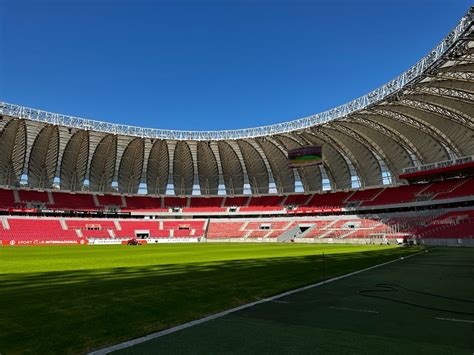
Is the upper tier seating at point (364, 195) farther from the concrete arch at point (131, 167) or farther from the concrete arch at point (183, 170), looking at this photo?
the concrete arch at point (131, 167)

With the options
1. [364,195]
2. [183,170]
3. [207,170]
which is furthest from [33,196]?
[364,195]

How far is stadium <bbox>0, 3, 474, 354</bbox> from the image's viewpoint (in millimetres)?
7574

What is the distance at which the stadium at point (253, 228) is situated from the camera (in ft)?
24.8

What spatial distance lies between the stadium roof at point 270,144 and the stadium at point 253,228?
335mm

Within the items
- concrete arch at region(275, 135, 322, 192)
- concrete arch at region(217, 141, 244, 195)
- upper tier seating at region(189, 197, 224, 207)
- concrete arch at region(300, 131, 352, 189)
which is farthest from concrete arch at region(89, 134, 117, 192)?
concrete arch at region(275, 135, 322, 192)

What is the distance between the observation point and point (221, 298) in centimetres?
1080

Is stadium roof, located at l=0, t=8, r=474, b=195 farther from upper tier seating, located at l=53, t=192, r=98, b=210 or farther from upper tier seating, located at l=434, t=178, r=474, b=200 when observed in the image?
upper tier seating, located at l=434, t=178, r=474, b=200

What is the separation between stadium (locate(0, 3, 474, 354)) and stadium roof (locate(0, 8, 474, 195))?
335mm

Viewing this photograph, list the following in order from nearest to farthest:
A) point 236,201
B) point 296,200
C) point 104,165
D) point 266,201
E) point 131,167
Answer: point 104,165
point 131,167
point 296,200
point 266,201
point 236,201

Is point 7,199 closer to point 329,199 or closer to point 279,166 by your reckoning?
point 279,166

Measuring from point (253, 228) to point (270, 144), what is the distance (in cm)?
2112

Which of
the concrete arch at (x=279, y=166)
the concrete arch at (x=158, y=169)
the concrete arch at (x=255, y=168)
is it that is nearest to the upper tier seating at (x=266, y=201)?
the concrete arch at (x=255, y=168)

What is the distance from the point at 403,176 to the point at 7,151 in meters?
76.8

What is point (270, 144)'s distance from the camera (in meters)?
77.1
